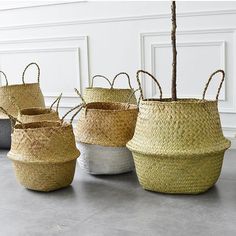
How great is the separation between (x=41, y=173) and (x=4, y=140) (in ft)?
2.52

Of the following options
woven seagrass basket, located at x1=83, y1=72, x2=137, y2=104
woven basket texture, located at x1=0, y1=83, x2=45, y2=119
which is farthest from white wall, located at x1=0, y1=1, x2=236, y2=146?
woven basket texture, located at x1=0, y1=83, x2=45, y2=119

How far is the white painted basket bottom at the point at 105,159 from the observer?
5.31 ft

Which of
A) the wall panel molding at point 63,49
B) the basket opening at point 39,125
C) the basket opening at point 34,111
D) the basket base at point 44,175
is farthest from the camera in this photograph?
the wall panel molding at point 63,49

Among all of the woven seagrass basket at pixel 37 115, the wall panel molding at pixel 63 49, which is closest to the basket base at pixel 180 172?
the woven seagrass basket at pixel 37 115

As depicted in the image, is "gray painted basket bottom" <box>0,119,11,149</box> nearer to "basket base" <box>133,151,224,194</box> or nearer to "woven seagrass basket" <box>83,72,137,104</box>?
"woven seagrass basket" <box>83,72,137,104</box>

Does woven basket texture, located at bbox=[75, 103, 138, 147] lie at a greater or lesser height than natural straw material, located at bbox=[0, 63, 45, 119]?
lesser

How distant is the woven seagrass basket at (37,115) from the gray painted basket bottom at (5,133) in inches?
9.1

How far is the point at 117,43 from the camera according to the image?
7.63ft

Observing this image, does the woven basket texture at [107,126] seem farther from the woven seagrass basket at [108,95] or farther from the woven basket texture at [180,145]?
the woven seagrass basket at [108,95]

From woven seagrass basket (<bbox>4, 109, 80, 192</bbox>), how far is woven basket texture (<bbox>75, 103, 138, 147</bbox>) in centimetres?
12

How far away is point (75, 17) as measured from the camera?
7.96 feet

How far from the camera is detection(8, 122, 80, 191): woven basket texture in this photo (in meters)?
1.44

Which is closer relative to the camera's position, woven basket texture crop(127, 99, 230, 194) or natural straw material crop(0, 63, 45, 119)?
woven basket texture crop(127, 99, 230, 194)

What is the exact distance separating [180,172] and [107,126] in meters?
0.35
